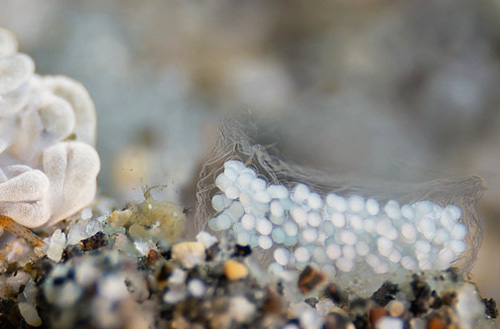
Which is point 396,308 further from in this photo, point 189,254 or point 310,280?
point 189,254

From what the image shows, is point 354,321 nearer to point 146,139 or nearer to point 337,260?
point 337,260

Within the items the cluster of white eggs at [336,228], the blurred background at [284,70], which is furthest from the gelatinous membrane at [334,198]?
the blurred background at [284,70]

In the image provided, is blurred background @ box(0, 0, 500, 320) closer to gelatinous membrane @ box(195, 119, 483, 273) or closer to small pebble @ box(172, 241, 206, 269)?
gelatinous membrane @ box(195, 119, 483, 273)

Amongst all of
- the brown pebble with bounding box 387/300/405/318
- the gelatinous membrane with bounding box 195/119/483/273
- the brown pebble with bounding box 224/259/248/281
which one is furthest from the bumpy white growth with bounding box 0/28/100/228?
the brown pebble with bounding box 387/300/405/318

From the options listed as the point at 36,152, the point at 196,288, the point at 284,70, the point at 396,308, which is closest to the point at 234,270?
the point at 196,288

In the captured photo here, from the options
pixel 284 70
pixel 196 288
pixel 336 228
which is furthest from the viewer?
pixel 284 70

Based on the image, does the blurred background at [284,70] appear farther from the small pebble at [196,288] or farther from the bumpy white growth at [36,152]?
the small pebble at [196,288]
